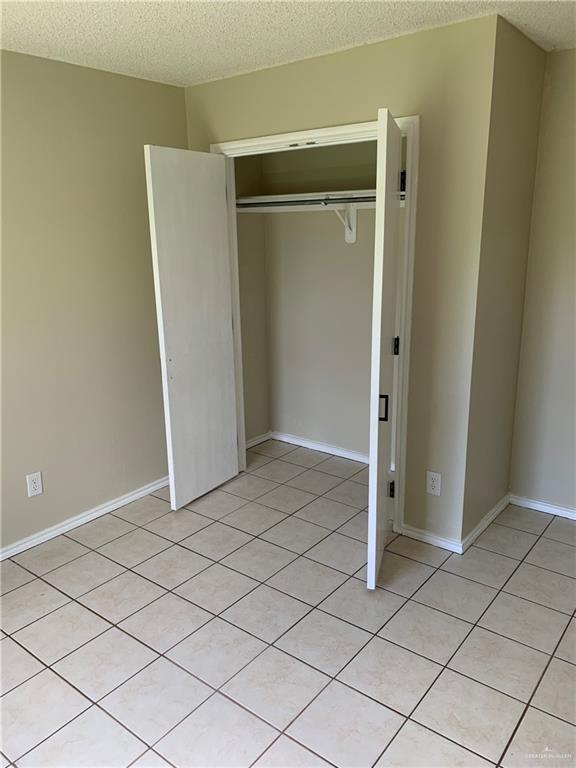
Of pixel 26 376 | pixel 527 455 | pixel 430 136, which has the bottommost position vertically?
pixel 527 455

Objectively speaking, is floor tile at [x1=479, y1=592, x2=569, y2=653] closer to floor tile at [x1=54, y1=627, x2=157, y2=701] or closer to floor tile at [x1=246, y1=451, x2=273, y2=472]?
floor tile at [x1=54, y1=627, x2=157, y2=701]

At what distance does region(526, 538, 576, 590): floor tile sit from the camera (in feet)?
Answer: 8.95

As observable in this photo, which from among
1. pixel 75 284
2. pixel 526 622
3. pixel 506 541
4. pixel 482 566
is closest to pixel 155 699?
pixel 526 622

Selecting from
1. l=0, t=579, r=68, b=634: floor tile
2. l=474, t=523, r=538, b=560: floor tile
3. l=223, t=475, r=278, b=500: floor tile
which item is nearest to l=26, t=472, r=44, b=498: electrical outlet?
l=0, t=579, r=68, b=634: floor tile

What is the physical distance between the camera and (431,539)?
296 centimetres

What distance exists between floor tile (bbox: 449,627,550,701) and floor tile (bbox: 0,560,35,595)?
1.94 meters

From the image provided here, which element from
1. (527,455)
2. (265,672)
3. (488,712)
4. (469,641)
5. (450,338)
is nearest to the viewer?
(488,712)

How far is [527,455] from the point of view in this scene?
328 centimetres

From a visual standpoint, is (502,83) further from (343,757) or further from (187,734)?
(187,734)

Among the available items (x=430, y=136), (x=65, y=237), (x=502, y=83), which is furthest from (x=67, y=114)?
(x=502, y=83)

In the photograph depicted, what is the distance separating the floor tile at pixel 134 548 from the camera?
2.87 m

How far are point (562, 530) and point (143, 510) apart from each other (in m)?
2.34

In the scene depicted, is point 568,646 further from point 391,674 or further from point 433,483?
point 433,483

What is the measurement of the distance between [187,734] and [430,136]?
8.34ft
